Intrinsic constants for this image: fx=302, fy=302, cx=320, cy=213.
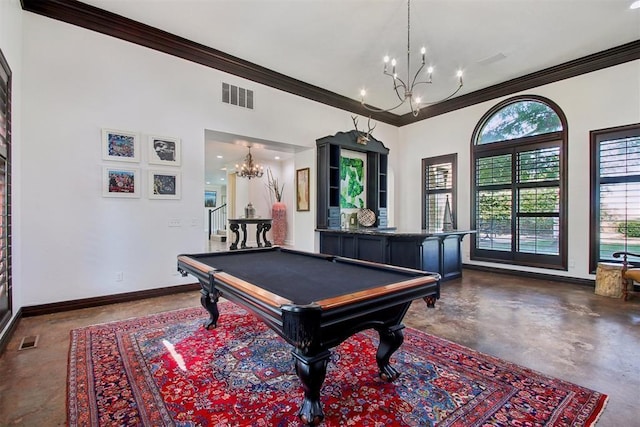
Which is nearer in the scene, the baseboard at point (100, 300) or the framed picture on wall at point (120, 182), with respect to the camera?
the baseboard at point (100, 300)

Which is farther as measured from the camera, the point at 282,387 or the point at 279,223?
the point at 279,223

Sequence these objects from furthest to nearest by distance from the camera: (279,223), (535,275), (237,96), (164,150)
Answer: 1. (279,223)
2. (535,275)
3. (237,96)
4. (164,150)

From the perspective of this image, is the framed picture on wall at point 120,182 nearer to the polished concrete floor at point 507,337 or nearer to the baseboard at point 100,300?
the baseboard at point 100,300

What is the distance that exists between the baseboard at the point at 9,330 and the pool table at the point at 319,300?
157 centimetres

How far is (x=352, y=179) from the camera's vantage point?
6.55m

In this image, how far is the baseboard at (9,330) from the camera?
8.23 ft

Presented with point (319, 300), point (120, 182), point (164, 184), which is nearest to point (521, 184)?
point (319, 300)

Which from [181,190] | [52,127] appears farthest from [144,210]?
[52,127]

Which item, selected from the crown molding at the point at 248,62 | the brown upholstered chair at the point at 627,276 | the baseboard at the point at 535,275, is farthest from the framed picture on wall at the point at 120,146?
the brown upholstered chair at the point at 627,276

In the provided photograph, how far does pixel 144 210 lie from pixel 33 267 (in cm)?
126

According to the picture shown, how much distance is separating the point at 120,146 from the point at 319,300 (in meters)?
3.71

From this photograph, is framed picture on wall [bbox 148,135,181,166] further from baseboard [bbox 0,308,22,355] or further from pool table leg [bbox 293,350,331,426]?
pool table leg [bbox 293,350,331,426]

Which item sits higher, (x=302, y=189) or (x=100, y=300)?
(x=302, y=189)

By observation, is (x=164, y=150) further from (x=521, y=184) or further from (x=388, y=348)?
(x=521, y=184)
